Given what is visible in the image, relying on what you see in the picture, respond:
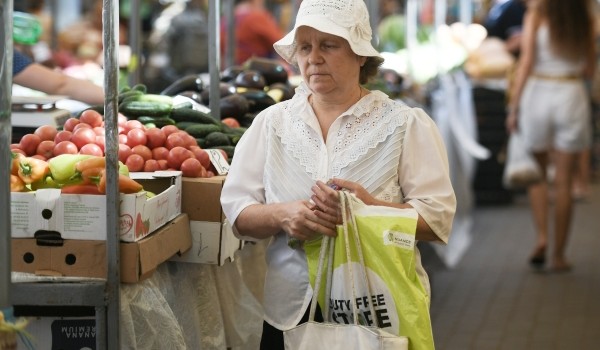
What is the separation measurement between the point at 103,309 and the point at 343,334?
795mm

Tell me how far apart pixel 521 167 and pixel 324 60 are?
5545 millimetres

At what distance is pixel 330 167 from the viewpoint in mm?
3373

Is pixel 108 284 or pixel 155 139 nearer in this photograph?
pixel 108 284

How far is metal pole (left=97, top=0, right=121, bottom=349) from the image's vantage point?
133 inches

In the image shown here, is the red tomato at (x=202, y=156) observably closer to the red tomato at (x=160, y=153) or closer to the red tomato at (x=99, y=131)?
the red tomato at (x=160, y=153)

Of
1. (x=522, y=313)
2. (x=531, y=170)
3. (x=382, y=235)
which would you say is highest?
(x=382, y=235)

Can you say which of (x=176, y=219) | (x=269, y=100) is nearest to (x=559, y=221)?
(x=269, y=100)

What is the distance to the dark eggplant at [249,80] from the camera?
598 cm

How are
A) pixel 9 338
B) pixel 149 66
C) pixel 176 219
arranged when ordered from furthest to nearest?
1. pixel 149 66
2. pixel 176 219
3. pixel 9 338

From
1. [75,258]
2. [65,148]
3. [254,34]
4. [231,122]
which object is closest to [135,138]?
[65,148]

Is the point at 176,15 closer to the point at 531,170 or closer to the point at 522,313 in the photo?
the point at 531,170

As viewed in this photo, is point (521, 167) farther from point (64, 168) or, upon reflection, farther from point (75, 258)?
point (75, 258)

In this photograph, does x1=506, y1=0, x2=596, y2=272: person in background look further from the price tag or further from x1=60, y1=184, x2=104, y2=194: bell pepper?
x1=60, y1=184, x2=104, y2=194: bell pepper

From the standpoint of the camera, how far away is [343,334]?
3094 millimetres
